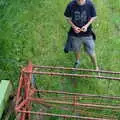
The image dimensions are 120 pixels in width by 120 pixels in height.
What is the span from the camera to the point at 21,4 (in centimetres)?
715

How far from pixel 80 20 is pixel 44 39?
135 centimetres

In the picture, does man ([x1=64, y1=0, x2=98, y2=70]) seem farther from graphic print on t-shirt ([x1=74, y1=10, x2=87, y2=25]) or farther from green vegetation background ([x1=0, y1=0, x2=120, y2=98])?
green vegetation background ([x1=0, y1=0, x2=120, y2=98])

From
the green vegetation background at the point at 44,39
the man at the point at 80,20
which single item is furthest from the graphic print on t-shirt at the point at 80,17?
the green vegetation background at the point at 44,39

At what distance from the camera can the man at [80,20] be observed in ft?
19.5

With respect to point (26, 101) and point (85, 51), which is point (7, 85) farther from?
point (85, 51)

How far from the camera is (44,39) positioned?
719 cm

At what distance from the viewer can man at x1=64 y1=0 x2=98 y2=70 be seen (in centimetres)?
593

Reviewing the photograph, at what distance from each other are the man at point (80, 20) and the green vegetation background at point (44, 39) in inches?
25.7

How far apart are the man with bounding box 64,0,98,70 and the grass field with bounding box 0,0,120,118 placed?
655 mm

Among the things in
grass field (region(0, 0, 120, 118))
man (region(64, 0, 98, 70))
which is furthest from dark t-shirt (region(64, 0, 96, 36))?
grass field (region(0, 0, 120, 118))

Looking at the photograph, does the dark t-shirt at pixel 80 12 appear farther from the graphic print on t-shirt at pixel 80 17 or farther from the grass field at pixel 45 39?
the grass field at pixel 45 39

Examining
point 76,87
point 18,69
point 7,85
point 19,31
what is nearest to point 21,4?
point 19,31

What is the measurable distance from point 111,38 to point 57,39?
1.01 m

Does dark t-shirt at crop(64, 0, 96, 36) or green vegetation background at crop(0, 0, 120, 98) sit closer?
dark t-shirt at crop(64, 0, 96, 36)
